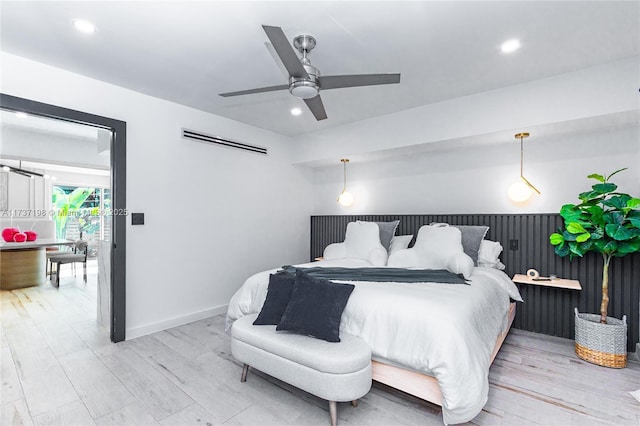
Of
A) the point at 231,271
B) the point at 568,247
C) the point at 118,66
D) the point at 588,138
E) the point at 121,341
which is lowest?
the point at 121,341

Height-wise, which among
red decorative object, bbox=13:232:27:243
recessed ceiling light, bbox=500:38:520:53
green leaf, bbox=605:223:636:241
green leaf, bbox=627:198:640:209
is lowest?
red decorative object, bbox=13:232:27:243

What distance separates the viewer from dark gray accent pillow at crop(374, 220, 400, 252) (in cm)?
400

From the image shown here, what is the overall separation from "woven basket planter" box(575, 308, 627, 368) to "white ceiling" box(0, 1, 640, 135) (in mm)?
2263

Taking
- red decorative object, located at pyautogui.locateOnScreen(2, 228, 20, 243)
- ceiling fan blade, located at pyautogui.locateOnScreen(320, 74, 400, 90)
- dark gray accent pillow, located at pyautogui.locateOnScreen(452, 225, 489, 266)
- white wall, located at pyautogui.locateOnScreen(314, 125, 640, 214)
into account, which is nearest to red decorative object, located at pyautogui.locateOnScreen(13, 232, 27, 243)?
red decorative object, located at pyautogui.locateOnScreen(2, 228, 20, 243)

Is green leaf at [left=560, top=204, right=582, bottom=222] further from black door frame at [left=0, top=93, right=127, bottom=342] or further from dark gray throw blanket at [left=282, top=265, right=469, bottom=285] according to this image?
black door frame at [left=0, top=93, right=127, bottom=342]

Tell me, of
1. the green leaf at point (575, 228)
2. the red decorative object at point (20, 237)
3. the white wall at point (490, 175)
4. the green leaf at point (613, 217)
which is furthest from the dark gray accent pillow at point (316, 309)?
the red decorative object at point (20, 237)

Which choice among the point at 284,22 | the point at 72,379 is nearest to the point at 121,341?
the point at 72,379

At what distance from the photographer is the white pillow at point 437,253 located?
9.74ft

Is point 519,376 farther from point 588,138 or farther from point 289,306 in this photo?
point 588,138

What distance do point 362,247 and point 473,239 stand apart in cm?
128

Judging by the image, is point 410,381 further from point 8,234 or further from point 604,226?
point 8,234

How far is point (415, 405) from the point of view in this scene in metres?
2.04

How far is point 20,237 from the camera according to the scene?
17.5ft

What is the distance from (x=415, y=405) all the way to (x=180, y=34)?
3.08m
